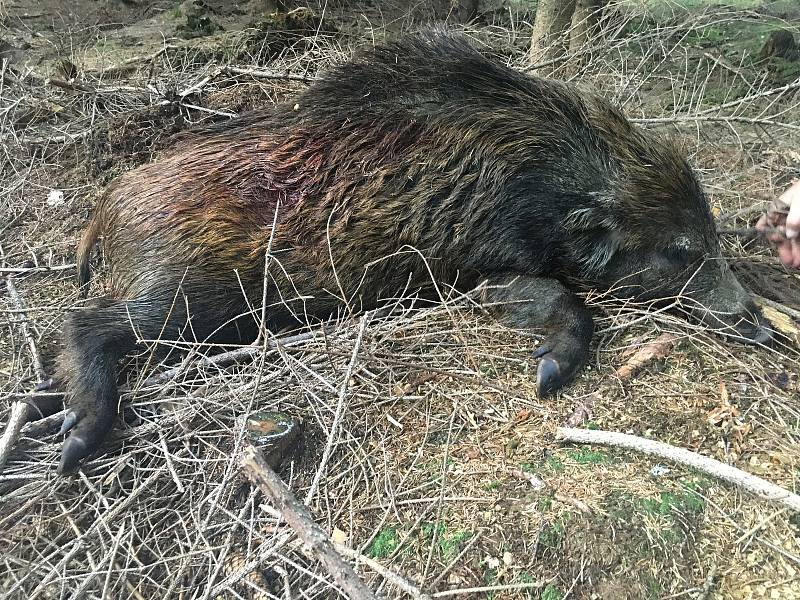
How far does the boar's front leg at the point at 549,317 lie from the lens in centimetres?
296

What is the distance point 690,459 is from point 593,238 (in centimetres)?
151

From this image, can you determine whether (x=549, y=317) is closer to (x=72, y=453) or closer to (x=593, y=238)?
(x=593, y=238)

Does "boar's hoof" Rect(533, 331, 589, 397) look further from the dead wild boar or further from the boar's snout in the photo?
the boar's snout

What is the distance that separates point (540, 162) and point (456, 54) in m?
0.88

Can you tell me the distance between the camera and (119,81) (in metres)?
5.18

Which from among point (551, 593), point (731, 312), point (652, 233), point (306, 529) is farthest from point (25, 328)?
point (731, 312)

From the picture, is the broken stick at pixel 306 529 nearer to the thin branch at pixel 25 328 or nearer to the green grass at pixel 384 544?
the green grass at pixel 384 544

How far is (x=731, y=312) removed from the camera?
3.31 metres

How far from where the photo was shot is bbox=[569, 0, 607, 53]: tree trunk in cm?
554

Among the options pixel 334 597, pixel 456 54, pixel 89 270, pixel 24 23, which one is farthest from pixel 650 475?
pixel 24 23

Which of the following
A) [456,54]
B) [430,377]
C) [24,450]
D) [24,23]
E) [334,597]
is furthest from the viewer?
[24,23]

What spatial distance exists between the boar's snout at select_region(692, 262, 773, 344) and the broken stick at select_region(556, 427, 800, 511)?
0.95m

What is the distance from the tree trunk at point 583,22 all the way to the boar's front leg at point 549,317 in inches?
122

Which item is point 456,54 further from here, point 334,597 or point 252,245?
point 334,597
